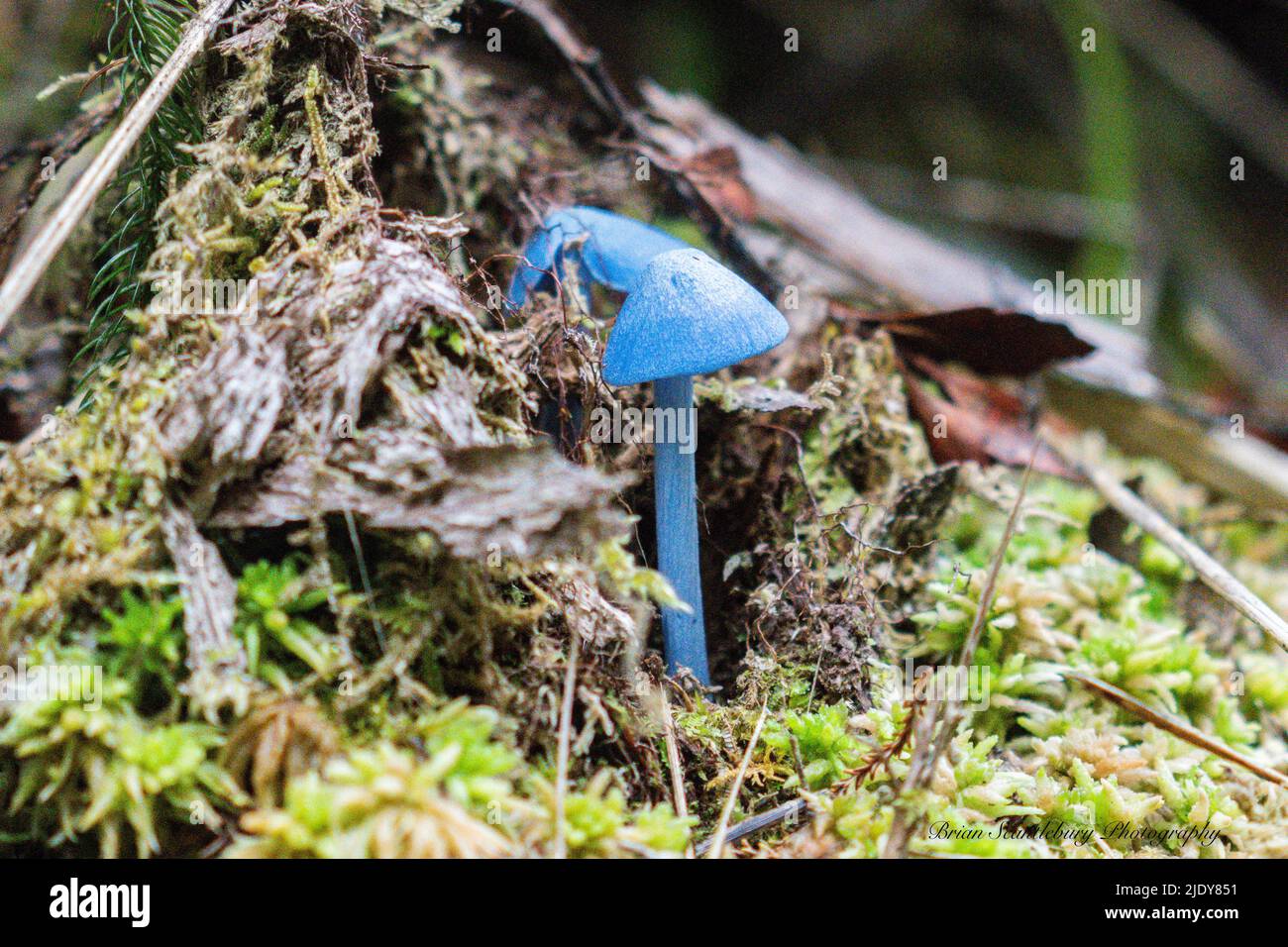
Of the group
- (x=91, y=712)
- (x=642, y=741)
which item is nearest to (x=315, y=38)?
(x=91, y=712)

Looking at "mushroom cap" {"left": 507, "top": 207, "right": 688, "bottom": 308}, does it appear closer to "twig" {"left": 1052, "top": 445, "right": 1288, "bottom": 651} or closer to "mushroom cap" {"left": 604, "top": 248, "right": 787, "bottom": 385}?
Answer: "mushroom cap" {"left": 604, "top": 248, "right": 787, "bottom": 385}

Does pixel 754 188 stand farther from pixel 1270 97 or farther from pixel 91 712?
pixel 1270 97

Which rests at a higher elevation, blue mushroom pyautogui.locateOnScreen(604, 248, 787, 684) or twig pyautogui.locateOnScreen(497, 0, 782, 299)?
twig pyautogui.locateOnScreen(497, 0, 782, 299)

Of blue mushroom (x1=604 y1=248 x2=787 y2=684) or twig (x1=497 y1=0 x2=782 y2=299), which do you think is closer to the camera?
blue mushroom (x1=604 y1=248 x2=787 y2=684)

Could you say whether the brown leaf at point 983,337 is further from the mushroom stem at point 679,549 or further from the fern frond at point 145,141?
the fern frond at point 145,141

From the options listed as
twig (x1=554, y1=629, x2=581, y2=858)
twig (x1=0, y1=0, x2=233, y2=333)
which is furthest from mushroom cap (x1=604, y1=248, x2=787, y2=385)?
twig (x1=0, y1=0, x2=233, y2=333)
